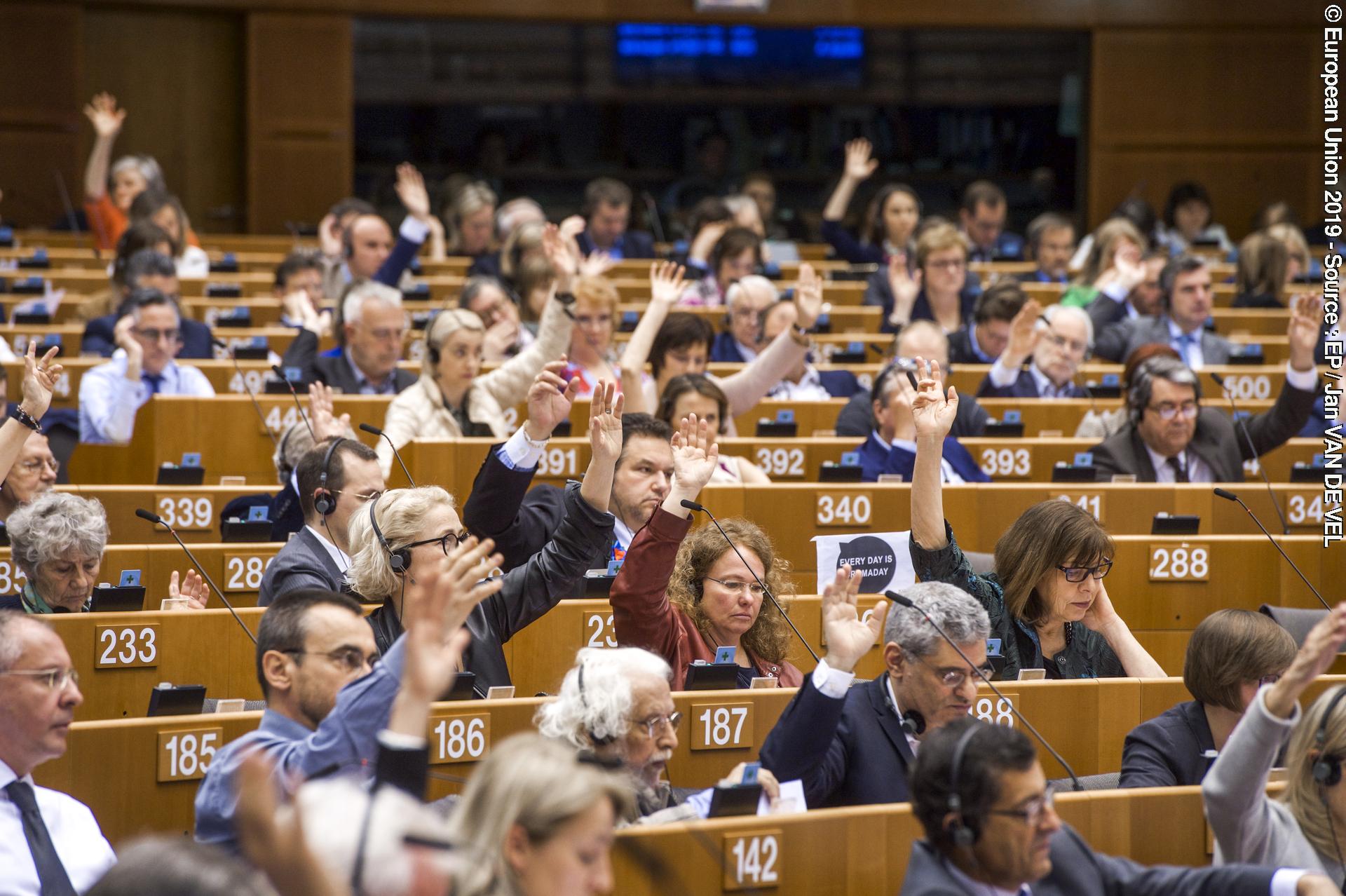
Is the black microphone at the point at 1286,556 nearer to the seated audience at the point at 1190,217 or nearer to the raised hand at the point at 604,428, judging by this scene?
the raised hand at the point at 604,428

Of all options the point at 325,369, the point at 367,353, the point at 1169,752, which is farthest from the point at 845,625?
the point at 325,369

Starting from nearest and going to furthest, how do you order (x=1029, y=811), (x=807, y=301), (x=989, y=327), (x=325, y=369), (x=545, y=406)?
1. (x=1029, y=811)
2. (x=545, y=406)
3. (x=807, y=301)
4. (x=325, y=369)
5. (x=989, y=327)

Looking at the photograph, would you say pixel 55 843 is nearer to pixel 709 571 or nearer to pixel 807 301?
pixel 709 571

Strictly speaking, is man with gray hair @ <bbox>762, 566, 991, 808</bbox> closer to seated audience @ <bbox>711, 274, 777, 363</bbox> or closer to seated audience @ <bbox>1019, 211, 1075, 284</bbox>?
seated audience @ <bbox>711, 274, 777, 363</bbox>

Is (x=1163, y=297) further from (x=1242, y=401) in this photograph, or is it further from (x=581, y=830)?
(x=581, y=830)

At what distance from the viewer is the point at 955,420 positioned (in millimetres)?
5148

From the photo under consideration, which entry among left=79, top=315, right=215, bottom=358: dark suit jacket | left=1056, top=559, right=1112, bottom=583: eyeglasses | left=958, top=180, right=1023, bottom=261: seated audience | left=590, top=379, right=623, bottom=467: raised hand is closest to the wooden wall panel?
Result: left=958, top=180, right=1023, bottom=261: seated audience

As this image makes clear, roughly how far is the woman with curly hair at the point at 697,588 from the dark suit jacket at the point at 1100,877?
94 cm

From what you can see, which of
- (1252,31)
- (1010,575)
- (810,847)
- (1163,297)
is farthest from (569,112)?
(810,847)

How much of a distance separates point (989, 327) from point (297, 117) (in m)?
5.78

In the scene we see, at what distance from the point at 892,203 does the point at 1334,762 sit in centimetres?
611

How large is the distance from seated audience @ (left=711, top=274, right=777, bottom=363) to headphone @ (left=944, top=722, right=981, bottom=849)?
3.95 m

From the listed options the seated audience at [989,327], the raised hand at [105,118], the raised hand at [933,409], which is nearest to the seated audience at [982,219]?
the seated audience at [989,327]

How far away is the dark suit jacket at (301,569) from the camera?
327 centimetres
